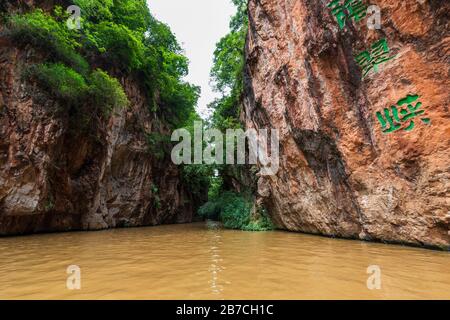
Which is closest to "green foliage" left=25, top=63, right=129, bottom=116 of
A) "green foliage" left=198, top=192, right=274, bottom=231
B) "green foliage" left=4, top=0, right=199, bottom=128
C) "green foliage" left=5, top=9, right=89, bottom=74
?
"green foliage" left=4, top=0, right=199, bottom=128

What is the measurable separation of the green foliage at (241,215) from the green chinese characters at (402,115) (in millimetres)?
Answer: 6615

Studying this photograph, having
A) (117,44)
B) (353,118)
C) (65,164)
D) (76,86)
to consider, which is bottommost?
(65,164)

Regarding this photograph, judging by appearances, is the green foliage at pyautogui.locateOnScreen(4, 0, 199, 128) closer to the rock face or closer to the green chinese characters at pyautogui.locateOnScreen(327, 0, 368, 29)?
the rock face

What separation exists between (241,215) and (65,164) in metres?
7.79

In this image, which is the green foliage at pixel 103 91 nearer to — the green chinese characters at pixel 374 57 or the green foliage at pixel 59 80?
the green foliage at pixel 59 80

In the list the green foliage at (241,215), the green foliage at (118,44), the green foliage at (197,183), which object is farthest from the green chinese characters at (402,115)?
the green foliage at (118,44)

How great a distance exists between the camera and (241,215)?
41.7ft

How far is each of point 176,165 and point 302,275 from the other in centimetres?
1599

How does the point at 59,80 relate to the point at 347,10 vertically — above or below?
below

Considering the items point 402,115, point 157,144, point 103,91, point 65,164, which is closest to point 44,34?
point 103,91

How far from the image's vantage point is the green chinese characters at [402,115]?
5.51m

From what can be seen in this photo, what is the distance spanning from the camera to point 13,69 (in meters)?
9.16

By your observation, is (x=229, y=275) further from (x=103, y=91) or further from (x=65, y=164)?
(x=103, y=91)

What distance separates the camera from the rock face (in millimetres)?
5277
